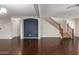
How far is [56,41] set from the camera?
213 cm

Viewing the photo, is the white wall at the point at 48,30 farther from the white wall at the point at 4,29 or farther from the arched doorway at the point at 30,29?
the white wall at the point at 4,29

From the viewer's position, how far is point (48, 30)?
7.64 feet

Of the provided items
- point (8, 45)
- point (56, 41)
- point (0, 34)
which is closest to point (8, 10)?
point (0, 34)

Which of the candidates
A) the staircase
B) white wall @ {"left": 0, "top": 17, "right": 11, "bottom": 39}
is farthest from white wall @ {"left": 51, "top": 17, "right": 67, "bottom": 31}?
white wall @ {"left": 0, "top": 17, "right": 11, "bottom": 39}

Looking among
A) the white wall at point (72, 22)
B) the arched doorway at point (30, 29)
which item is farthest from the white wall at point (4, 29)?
the white wall at point (72, 22)

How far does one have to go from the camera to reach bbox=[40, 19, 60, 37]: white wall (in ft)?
7.12

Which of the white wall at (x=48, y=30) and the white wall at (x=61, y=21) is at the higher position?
the white wall at (x=61, y=21)

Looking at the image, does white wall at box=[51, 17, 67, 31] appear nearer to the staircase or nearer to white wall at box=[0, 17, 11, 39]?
the staircase

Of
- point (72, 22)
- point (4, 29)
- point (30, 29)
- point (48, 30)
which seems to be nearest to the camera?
point (4, 29)

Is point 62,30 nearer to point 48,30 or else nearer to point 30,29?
point 48,30

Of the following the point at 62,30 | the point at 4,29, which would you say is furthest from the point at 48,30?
the point at 4,29

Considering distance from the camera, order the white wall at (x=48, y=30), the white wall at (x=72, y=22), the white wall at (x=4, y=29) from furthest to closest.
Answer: the white wall at (x=48, y=30)
the white wall at (x=72, y=22)
the white wall at (x=4, y=29)

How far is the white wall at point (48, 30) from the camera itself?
2.17 meters
